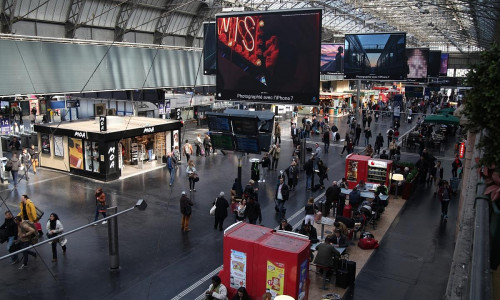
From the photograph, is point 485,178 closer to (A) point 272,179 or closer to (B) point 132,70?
(A) point 272,179

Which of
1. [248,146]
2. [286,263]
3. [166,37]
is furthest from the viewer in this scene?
[166,37]

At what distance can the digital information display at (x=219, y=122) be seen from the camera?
16391mm

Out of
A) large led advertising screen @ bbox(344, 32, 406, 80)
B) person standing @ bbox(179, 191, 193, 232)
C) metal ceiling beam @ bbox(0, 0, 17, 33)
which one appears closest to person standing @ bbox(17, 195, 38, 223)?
person standing @ bbox(179, 191, 193, 232)

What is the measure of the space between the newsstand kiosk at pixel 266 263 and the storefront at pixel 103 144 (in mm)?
13155

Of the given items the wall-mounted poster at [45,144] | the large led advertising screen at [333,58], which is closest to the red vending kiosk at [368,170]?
the large led advertising screen at [333,58]

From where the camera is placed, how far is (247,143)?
16188 millimetres

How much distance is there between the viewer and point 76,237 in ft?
43.9

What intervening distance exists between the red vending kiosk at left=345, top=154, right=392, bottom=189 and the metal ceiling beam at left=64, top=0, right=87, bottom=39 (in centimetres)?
2782

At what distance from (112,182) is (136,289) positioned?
445 inches

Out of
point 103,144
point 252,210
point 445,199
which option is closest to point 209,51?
point 103,144

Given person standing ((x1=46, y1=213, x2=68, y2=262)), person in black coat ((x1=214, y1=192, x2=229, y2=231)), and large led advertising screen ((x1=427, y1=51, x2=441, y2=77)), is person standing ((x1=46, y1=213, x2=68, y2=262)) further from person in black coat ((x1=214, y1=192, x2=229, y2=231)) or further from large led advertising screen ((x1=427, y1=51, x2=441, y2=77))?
large led advertising screen ((x1=427, y1=51, x2=441, y2=77))

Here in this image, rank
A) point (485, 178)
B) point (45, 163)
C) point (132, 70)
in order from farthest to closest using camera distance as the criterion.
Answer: point (132, 70), point (45, 163), point (485, 178)

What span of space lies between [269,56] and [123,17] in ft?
108

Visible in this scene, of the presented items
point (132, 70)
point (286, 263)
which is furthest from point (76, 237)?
point (132, 70)
